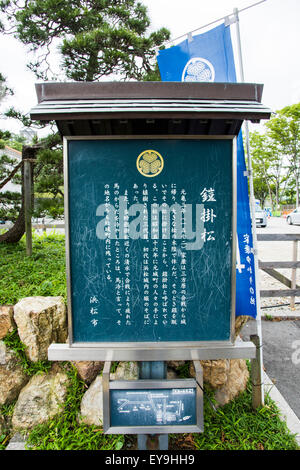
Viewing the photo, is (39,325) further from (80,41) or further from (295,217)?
(295,217)

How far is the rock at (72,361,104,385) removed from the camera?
2756mm

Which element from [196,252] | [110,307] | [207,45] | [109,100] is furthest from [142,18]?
[110,307]

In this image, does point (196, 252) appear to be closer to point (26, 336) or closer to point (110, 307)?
point (110, 307)

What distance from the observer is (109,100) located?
1843 millimetres

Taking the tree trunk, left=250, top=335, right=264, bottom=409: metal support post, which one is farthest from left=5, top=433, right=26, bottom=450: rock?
the tree trunk

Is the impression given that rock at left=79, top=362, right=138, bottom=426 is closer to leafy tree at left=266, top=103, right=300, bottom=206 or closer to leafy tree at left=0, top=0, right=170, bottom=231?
leafy tree at left=0, top=0, right=170, bottom=231

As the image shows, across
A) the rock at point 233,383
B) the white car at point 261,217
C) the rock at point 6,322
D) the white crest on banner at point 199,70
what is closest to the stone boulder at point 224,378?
the rock at point 233,383

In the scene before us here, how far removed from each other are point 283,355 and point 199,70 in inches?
157

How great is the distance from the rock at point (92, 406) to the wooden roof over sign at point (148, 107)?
2.46 m

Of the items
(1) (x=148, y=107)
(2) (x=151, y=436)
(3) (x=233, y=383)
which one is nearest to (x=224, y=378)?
(3) (x=233, y=383)

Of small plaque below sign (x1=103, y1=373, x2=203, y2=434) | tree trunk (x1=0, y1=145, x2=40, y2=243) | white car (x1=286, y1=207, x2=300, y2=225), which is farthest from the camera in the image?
white car (x1=286, y1=207, x2=300, y2=225)

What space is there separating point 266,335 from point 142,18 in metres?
6.09

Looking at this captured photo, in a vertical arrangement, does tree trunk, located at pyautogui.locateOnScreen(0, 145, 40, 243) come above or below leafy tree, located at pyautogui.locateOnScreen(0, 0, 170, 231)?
below

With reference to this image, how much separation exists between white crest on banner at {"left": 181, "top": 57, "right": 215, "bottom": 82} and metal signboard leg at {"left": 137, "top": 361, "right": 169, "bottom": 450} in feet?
9.68
